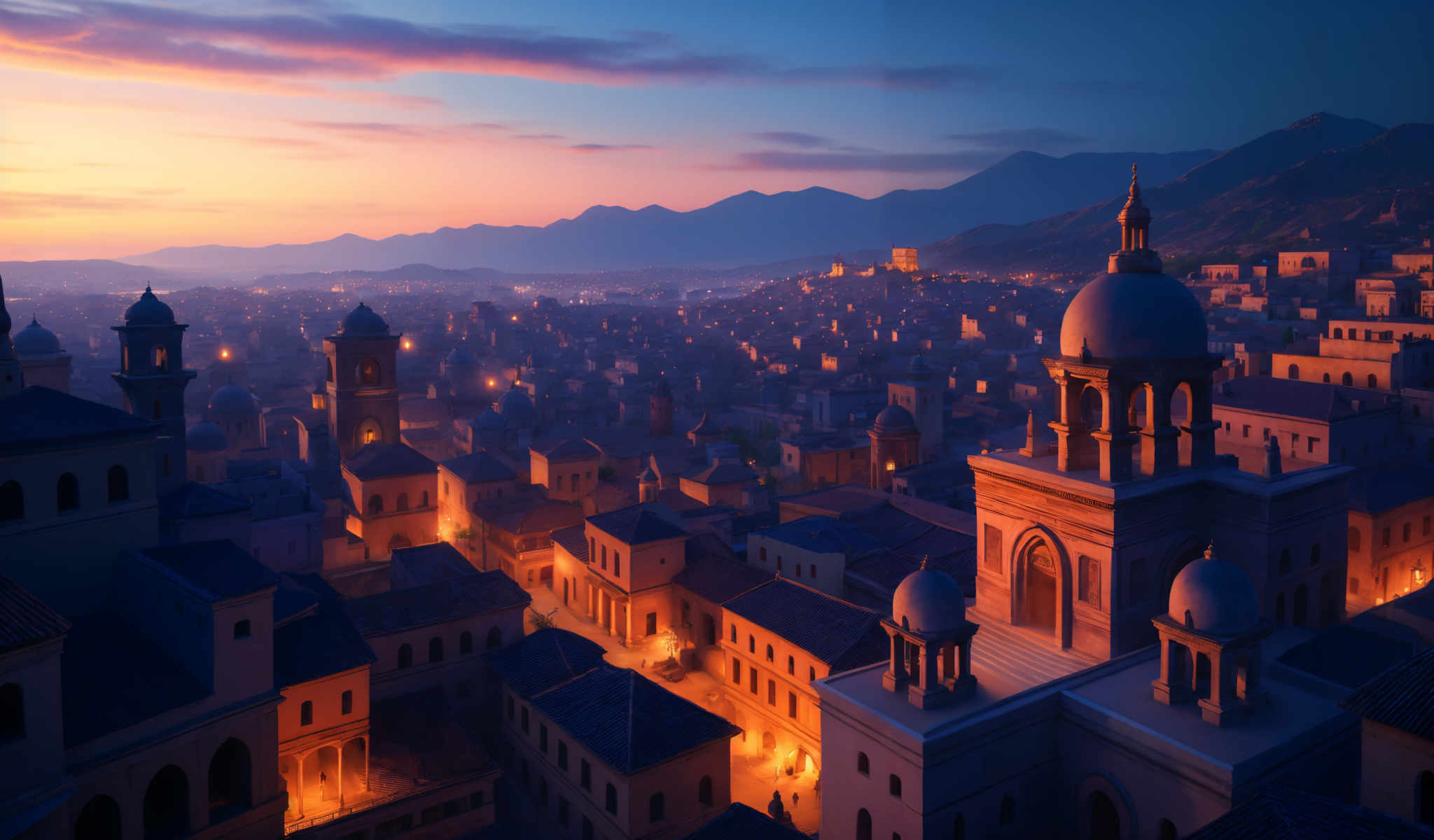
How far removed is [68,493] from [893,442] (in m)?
43.8

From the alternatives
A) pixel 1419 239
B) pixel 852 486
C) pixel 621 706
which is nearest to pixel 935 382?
pixel 852 486

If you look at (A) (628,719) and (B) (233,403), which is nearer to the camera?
(A) (628,719)

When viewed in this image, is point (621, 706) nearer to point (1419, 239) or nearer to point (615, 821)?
point (615, 821)

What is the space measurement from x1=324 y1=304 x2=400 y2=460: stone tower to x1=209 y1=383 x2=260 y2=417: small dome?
9269 mm

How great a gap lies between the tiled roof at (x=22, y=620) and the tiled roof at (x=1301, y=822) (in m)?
19.8

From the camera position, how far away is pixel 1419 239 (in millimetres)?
113000

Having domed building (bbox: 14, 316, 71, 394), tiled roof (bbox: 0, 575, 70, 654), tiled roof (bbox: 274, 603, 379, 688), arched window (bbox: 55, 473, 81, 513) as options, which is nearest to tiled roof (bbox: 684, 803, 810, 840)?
tiled roof (bbox: 274, 603, 379, 688)

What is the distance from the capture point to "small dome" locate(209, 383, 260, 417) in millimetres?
58562

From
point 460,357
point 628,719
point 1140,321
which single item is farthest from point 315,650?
point 460,357

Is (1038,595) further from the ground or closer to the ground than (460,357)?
closer to the ground

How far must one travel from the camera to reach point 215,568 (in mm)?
21922

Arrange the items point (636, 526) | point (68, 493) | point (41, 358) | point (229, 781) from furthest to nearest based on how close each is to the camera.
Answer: point (41, 358) < point (636, 526) < point (68, 493) < point (229, 781)

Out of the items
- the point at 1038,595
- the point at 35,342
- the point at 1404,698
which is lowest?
the point at 1038,595

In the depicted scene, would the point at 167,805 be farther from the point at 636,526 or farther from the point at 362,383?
the point at 362,383
